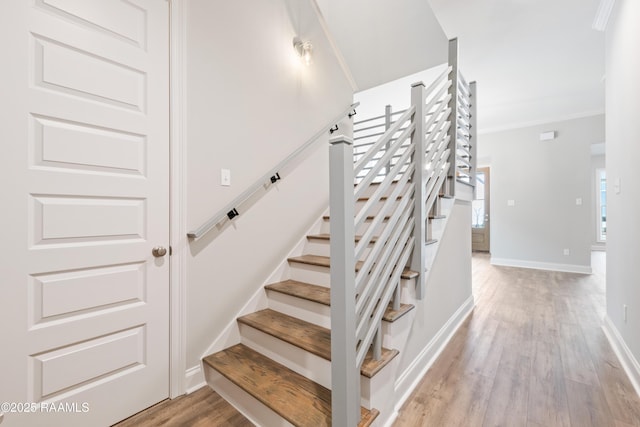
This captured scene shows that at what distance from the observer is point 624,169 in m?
1.99

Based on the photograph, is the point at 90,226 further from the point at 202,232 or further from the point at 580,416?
the point at 580,416

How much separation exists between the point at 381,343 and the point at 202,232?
3.98ft

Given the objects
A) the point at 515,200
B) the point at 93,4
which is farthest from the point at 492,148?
the point at 93,4

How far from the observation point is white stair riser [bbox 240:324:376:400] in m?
1.45

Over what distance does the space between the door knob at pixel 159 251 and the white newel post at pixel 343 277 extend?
3.42 feet

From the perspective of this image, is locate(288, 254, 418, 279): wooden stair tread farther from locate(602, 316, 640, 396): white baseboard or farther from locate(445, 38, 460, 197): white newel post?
locate(602, 316, 640, 396): white baseboard

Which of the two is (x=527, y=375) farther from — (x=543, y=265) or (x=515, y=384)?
(x=543, y=265)

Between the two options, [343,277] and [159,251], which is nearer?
[343,277]

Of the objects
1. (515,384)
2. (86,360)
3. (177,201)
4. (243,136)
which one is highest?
(243,136)

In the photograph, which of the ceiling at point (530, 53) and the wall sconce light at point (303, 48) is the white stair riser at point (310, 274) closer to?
the wall sconce light at point (303, 48)

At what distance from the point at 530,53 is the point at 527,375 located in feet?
11.1

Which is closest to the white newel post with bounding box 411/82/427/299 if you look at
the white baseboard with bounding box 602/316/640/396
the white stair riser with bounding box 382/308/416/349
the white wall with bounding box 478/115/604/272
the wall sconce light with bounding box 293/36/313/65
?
the white stair riser with bounding box 382/308/416/349

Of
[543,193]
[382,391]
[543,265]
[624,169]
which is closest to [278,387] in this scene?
[382,391]

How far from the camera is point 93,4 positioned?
4.59ft
